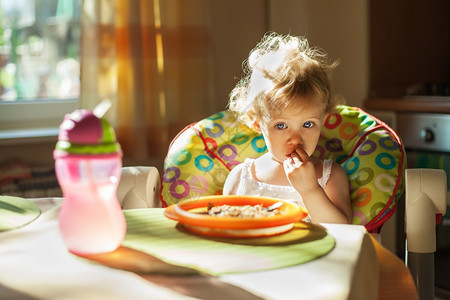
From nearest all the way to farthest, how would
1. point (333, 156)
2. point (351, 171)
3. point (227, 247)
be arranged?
point (227, 247)
point (351, 171)
point (333, 156)

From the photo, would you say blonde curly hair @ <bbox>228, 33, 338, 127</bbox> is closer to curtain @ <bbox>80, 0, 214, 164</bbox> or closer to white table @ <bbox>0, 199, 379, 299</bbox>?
white table @ <bbox>0, 199, 379, 299</bbox>

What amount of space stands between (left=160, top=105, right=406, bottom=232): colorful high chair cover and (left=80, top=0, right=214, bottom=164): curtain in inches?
Answer: 33.1

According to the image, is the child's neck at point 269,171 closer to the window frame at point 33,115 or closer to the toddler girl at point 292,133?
the toddler girl at point 292,133

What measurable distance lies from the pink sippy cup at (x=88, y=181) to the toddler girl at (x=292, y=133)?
2.12 ft

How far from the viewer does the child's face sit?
56.7 inches

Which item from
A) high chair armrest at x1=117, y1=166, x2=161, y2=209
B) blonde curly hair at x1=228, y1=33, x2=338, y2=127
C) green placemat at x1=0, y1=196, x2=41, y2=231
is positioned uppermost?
blonde curly hair at x1=228, y1=33, x2=338, y2=127

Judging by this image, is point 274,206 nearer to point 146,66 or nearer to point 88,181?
point 88,181

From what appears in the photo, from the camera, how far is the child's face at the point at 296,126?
1441 millimetres

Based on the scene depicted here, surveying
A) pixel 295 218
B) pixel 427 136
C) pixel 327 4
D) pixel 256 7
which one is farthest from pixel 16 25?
pixel 295 218

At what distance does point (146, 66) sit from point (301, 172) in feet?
4.29

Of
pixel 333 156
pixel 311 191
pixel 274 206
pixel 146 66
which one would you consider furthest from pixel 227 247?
pixel 146 66

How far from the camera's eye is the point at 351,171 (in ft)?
5.14

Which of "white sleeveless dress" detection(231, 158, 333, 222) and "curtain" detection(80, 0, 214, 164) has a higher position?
"curtain" detection(80, 0, 214, 164)

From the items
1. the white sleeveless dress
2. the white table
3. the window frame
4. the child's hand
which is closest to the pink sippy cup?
the white table
